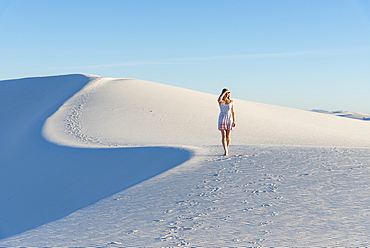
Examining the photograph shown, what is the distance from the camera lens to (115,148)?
40.3ft

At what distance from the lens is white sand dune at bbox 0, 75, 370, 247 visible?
17.1ft

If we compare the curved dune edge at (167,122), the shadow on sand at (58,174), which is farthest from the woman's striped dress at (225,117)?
the curved dune edge at (167,122)

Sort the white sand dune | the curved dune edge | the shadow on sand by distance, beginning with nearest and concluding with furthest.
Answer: the white sand dune → the shadow on sand → the curved dune edge

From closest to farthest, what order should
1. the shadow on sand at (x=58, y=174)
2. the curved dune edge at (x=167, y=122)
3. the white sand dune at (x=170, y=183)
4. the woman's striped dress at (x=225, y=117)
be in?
the white sand dune at (x=170, y=183)
the woman's striped dress at (x=225, y=117)
the shadow on sand at (x=58, y=174)
the curved dune edge at (x=167, y=122)

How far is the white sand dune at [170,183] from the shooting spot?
17.1 feet

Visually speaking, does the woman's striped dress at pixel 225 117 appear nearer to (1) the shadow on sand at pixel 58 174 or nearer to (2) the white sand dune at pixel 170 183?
(2) the white sand dune at pixel 170 183

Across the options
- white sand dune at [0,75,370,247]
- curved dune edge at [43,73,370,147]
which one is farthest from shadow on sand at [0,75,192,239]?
curved dune edge at [43,73,370,147]

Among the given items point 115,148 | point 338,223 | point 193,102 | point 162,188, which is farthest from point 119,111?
point 338,223

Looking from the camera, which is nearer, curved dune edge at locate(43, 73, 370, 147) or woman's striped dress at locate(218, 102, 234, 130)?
woman's striped dress at locate(218, 102, 234, 130)

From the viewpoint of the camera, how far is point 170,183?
24.8ft

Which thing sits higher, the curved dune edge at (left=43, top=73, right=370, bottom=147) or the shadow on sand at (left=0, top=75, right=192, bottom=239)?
the curved dune edge at (left=43, top=73, right=370, bottom=147)

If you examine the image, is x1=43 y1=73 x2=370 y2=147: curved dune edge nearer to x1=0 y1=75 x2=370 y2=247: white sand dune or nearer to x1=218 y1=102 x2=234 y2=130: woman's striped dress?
x1=0 y1=75 x2=370 y2=247: white sand dune

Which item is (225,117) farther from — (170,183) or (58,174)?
(58,174)

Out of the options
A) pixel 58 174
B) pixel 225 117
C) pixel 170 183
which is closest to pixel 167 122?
pixel 58 174
